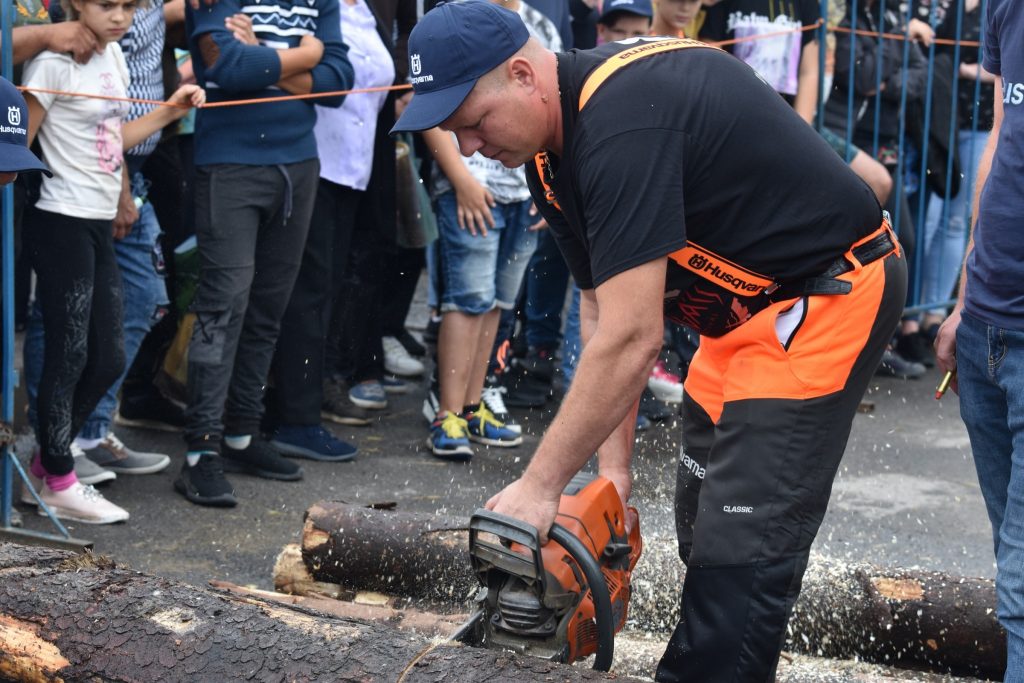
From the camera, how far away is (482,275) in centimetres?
569

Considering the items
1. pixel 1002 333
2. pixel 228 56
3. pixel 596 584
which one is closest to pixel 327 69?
pixel 228 56

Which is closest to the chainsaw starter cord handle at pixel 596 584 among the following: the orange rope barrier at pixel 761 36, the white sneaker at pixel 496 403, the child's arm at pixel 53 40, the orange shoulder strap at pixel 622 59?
the orange shoulder strap at pixel 622 59

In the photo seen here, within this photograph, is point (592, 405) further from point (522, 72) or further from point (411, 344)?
point (411, 344)

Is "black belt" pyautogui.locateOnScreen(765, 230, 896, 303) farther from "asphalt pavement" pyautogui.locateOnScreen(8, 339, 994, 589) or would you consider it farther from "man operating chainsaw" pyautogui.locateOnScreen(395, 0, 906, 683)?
"asphalt pavement" pyautogui.locateOnScreen(8, 339, 994, 589)

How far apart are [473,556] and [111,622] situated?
85 centimetres

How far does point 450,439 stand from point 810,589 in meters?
2.29

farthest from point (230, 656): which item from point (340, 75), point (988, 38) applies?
point (340, 75)

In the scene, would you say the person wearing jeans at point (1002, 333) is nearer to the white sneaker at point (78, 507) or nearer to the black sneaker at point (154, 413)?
the white sneaker at point (78, 507)

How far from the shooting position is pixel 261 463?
17.3 feet

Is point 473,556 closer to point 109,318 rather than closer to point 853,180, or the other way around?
point 853,180

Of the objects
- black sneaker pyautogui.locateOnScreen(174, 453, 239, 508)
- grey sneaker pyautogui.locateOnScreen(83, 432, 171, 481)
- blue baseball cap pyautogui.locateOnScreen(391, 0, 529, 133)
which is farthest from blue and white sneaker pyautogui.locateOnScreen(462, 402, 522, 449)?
blue baseball cap pyautogui.locateOnScreen(391, 0, 529, 133)

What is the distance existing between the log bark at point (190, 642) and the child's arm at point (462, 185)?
286 cm

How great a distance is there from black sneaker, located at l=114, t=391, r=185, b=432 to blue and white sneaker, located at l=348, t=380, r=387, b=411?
2.98 ft

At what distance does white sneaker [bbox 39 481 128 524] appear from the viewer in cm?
465
